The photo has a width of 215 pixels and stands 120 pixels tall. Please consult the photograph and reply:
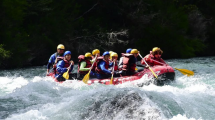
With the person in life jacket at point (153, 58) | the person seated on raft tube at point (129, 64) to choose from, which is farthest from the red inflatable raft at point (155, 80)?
the person in life jacket at point (153, 58)

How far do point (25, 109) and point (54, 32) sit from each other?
13.2m

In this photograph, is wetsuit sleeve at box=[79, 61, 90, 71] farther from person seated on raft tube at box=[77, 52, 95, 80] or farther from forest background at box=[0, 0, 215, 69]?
forest background at box=[0, 0, 215, 69]

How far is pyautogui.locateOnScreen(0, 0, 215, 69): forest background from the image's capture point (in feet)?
57.7

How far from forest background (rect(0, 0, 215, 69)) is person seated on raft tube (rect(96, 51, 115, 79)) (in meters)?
5.49

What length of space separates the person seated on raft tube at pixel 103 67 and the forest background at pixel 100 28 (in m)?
5.49

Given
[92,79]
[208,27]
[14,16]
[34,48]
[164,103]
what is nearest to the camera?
[164,103]

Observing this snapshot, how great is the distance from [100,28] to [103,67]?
436 inches

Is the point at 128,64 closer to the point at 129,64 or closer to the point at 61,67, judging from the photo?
the point at 129,64

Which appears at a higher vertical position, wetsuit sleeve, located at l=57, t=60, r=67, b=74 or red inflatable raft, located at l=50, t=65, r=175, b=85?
wetsuit sleeve, located at l=57, t=60, r=67, b=74

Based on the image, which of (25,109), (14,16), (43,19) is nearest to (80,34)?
(43,19)

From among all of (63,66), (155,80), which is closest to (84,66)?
(63,66)

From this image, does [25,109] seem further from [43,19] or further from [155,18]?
[155,18]

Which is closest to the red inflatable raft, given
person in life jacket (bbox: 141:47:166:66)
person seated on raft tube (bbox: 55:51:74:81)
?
person in life jacket (bbox: 141:47:166:66)

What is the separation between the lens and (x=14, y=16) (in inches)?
687
